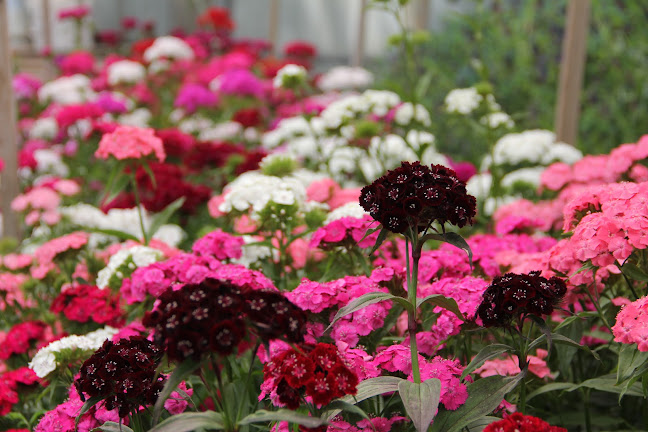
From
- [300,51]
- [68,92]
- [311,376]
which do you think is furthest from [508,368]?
[300,51]

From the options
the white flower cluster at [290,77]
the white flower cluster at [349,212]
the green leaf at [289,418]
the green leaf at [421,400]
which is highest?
the white flower cluster at [290,77]

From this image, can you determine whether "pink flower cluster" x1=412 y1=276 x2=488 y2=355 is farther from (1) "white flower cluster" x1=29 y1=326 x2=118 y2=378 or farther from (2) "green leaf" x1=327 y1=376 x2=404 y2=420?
(1) "white flower cluster" x1=29 y1=326 x2=118 y2=378

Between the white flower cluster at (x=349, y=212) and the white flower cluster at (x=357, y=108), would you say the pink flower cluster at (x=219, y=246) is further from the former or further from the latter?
the white flower cluster at (x=357, y=108)

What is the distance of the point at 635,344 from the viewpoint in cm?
131

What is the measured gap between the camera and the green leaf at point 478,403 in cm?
131

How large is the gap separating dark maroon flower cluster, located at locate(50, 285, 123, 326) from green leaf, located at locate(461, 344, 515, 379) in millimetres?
1069

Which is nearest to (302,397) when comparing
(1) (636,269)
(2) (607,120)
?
(1) (636,269)

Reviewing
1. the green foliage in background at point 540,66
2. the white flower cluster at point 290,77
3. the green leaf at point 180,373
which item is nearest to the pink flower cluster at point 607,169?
the white flower cluster at point 290,77

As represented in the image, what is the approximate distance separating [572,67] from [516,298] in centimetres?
232

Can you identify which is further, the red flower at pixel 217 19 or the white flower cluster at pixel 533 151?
the red flower at pixel 217 19

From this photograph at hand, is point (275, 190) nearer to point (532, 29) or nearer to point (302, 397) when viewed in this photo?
point (302, 397)

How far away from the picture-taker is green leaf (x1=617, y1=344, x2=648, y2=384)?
1273 millimetres

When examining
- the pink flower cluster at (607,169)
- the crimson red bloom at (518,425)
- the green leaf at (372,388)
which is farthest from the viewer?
the pink flower cluster at (607,169)

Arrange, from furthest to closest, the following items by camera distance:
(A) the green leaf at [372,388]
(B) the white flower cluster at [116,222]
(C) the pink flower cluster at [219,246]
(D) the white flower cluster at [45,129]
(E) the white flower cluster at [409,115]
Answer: (D) the white flower cluster at [45,129] → (E) the white flower cluster at [409,115] → (B) the white flower cluster at [116,222] → (C) the pink flower cluster at [219,246] → (A) the green leaf at [372,388]
